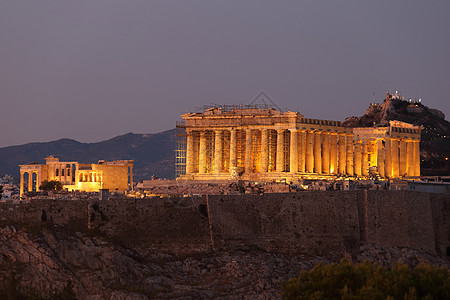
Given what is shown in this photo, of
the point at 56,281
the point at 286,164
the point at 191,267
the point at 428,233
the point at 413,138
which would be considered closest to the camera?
the point at 56,281

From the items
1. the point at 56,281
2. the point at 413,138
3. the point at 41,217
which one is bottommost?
the point at 56,281

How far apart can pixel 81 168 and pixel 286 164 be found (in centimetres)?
2692

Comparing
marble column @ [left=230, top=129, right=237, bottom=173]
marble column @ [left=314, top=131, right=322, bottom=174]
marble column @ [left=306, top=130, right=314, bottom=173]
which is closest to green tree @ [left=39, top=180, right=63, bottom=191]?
marble column @ [left=230, top=129, right=237, bottom=173]

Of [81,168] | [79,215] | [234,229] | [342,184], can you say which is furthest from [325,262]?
[81,168]

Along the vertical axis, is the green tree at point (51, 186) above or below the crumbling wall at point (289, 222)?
above

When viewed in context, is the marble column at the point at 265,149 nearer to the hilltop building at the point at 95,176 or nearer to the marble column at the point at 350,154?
the marble column at the point at 350,154

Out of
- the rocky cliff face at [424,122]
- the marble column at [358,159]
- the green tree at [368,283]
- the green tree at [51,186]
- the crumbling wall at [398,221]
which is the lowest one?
the green tree at [368,283]

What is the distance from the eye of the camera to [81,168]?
99.6 metres

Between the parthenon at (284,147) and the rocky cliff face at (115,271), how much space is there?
2303 centimetres

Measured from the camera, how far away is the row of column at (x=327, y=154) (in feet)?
283

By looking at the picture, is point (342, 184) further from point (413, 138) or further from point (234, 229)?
point (413, 138)

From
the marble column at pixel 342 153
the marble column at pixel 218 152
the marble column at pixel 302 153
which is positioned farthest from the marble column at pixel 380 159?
the marble column at pixel 218 152

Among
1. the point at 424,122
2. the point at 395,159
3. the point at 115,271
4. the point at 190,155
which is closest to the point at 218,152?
the point at 190,155

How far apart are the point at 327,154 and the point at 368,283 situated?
161 ft
